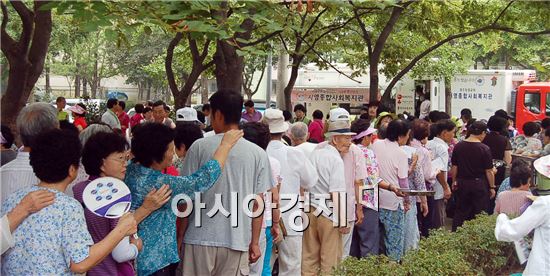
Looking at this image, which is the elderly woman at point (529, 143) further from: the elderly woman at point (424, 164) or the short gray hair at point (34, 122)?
the short gray hair at point (34, 122)

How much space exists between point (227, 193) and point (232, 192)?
3 centimetres

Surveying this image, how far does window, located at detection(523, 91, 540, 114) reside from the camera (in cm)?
2483

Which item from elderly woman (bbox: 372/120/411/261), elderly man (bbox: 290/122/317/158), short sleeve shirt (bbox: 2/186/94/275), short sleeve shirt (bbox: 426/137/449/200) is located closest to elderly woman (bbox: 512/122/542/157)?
short sleeve shirt (bbox: 426/137/449/200)

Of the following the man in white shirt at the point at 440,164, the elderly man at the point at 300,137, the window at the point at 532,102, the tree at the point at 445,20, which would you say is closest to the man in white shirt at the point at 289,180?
the elderly man at the point at 300,137

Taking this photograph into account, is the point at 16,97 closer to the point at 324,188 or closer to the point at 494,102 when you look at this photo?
the point at 324,188

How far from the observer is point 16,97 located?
32.7 feet

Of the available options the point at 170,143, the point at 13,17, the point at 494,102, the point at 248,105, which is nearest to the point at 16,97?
the point at 248,105

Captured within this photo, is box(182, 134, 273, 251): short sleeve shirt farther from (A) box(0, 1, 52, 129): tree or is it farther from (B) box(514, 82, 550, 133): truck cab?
(B) box(514, 82, 550, 133): truck cab

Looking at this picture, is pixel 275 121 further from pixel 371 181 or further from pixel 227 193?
pixel 227 193

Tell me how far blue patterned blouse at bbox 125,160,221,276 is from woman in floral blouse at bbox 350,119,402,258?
3.14 metres

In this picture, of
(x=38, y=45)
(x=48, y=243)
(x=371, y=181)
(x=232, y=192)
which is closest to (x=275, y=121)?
(x=371, y=181)

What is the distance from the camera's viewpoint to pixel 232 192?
187 inches

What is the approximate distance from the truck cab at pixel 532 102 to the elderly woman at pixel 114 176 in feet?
73.5

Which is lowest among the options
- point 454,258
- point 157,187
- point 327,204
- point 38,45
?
point 454,258
